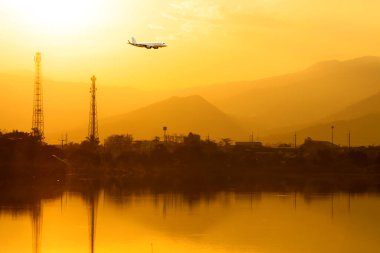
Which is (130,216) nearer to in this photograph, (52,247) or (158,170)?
(52,247)

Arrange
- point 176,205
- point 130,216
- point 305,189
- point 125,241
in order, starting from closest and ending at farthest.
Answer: point 125,241 → point 130,216 → point 176,205 → point 305,189

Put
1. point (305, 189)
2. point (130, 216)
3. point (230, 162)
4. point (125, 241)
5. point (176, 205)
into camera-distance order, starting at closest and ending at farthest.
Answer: point (125, 241)
point (130, 216)
point (176, 205)
point (305, 189)
point (230, 162)

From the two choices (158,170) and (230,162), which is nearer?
(158,170)

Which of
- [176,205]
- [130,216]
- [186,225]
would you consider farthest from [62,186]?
[186,225]

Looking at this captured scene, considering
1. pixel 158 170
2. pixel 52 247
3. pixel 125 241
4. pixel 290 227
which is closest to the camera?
pixel 52 247

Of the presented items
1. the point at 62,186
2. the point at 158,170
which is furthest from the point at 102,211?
the point at 158,170

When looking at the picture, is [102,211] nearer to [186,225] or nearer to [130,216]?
[130,216]
